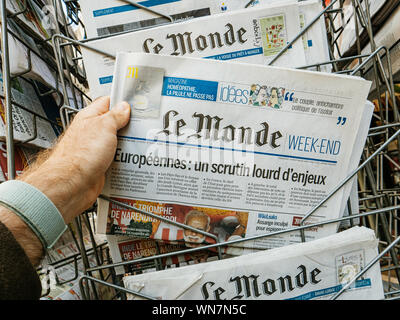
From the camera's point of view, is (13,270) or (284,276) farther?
(284,276)

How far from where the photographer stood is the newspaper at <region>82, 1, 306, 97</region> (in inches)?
14.6

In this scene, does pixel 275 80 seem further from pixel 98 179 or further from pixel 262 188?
pixel 98 179

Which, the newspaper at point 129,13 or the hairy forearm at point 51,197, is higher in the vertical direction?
the newspaper at point 129,13

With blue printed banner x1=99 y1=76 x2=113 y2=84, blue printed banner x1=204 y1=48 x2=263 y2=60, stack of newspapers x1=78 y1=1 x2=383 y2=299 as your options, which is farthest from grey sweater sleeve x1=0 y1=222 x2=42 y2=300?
blue printed banner x1=204 y1=48 x2=263 y2=60

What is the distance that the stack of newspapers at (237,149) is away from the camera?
352 millimetres

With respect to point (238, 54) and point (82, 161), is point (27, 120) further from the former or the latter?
point (238, 54)

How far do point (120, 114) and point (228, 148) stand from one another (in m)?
0.15

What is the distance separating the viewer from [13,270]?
0.82 ft

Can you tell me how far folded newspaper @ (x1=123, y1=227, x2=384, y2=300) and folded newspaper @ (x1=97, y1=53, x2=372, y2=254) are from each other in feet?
0.12

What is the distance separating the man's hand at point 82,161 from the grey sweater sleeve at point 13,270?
0.07 meters

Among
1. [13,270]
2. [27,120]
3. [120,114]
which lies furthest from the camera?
[27,120]

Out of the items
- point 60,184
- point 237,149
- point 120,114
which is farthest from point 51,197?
point 237,149

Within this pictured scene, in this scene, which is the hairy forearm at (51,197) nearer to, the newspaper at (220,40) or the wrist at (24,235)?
the wrist at (24,235)

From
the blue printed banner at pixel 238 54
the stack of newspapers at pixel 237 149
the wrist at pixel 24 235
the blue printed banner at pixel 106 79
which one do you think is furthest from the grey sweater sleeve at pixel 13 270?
the blue printed banner at pixel 238 54
